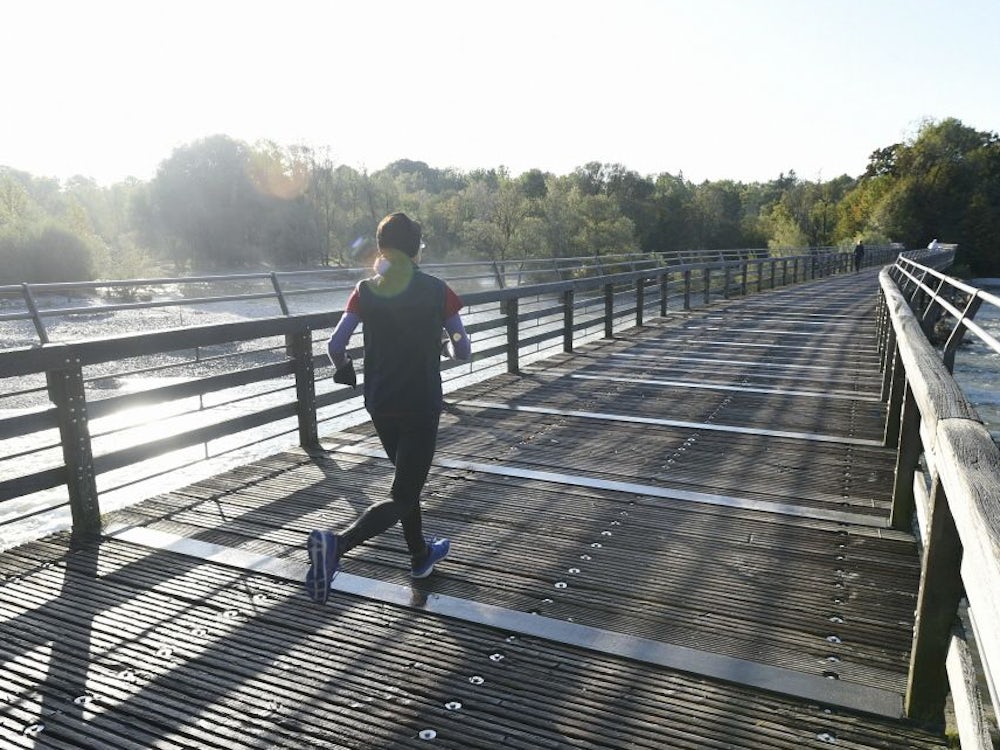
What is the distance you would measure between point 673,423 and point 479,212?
230 ft

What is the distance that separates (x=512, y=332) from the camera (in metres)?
10.1

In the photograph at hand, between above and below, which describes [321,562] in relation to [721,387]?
above

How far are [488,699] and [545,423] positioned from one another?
4.64m

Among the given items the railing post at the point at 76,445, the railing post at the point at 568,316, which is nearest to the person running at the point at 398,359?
the railing post at the point at 76,445

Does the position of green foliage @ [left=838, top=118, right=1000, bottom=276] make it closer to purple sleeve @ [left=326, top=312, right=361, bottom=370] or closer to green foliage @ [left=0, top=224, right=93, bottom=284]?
green foliage @ [left=0, top=224, right=93, bottom=284]

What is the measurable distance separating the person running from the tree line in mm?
45138

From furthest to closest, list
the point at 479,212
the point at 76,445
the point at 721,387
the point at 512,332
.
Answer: the point at 479,212 → the point at 512,332 → the point at 721,387 → the point at 76,445

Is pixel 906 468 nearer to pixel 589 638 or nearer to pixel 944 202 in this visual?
pixel 589 638

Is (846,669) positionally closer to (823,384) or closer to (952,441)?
(952,441)

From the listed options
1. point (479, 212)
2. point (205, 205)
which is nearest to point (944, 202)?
point (479, 212)

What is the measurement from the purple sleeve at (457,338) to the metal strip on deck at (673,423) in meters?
4.04

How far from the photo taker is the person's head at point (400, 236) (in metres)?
3.61

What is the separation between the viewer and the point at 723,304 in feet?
69.3

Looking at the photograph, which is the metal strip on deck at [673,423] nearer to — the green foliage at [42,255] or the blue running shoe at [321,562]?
the blue running shoe at [321,562]
